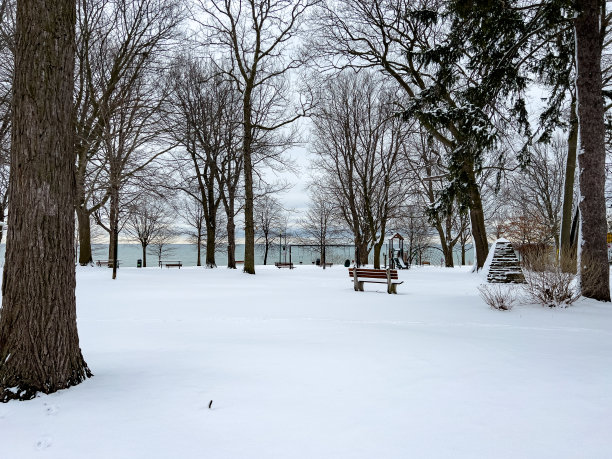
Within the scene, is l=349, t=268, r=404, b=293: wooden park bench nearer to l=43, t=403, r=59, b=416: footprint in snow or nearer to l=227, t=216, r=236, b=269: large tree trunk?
l=43, t=403, r=59, b=416: footprint in snow

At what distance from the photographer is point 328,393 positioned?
3746 mm

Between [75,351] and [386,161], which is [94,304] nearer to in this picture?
[75,351]

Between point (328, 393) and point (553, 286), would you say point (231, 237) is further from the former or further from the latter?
point (328, 393)

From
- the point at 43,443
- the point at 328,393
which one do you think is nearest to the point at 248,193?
the point at 328,393

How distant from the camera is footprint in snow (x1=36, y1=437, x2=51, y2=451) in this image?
9.11 ft

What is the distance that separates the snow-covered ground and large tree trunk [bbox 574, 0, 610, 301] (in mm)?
2569

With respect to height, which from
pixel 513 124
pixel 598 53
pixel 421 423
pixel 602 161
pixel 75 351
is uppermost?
pixel 598 53

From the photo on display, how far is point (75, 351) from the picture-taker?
391 cm

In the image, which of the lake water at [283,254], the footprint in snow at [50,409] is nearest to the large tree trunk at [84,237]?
the lake water at [283,254]

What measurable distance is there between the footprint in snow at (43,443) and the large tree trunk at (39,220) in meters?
0.78

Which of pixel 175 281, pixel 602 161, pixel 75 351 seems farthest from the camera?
pixel 175 281

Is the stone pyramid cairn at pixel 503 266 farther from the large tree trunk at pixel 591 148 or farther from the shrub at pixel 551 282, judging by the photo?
the shrub at pixel 551 282

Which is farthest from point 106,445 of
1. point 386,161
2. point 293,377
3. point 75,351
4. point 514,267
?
point 386,161

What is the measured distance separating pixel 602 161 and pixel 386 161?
674 inches
